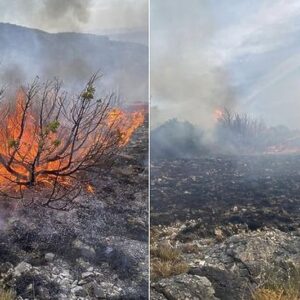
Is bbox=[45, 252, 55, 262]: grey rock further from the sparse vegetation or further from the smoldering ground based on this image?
the smoldering ground

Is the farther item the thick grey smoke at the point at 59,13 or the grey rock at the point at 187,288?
the thick grey smoke at the point at 59,13

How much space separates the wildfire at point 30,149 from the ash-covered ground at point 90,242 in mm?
290

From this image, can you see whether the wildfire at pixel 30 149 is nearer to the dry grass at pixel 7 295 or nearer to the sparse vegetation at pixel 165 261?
the sparse vegetation at pixel 165 261

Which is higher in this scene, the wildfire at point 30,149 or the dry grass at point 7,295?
the wildfire at point 30,149

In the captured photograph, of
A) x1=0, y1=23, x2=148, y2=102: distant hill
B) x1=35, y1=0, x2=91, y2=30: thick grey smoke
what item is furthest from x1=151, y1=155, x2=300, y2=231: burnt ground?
x1=35, y1=0, x2=91, y2=30: thick grey smoke

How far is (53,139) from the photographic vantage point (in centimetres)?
611

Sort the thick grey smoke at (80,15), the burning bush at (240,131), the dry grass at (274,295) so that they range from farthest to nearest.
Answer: the thick grey smoke at (80,15), the burning bush at (240,131), the dry grass at (274,295)

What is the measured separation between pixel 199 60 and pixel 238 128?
83 cm

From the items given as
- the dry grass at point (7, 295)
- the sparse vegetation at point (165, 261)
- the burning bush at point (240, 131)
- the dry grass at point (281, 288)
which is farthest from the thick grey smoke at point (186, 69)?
the dry grass at point (7, 295)

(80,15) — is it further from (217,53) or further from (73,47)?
(217,53)

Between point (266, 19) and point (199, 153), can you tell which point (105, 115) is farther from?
point (266, 19)

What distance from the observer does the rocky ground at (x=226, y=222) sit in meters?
5.80

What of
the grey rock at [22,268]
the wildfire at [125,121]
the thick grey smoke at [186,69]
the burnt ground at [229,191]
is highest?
the thick grey smoke at [186,69]

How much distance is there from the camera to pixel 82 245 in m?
5.98
